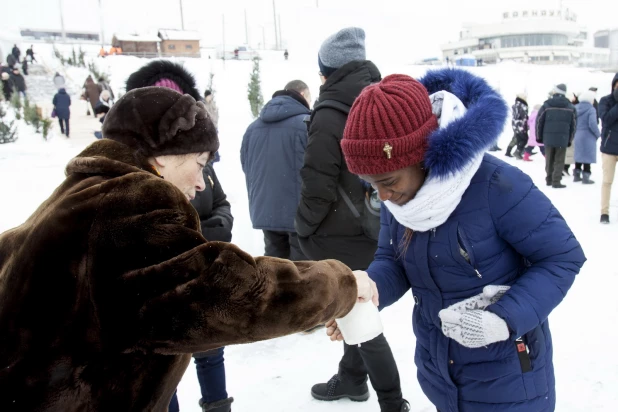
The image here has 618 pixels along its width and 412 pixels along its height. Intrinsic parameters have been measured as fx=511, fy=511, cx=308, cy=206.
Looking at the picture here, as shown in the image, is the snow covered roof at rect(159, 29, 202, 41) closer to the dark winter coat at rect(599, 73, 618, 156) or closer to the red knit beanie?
the dark winter coat at rect(599, 73, 618, 156)

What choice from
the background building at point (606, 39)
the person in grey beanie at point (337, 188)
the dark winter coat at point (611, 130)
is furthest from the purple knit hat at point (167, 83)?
the background building at point (606, 39)

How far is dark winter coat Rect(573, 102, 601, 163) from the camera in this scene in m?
8.70

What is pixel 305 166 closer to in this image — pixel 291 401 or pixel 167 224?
pixel 291 401

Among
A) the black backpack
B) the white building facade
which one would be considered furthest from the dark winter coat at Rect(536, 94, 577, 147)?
the white building facade

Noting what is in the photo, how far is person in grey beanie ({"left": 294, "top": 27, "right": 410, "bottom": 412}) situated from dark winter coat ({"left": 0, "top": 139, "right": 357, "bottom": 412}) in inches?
62.9

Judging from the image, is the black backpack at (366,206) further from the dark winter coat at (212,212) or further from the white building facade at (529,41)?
the white building facade at (529,41)

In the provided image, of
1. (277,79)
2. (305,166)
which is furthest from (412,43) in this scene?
(305,166)

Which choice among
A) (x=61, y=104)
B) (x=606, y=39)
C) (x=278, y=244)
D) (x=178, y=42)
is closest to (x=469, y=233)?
(x=278, y=244)

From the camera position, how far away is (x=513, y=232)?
5.06ft

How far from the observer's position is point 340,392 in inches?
118

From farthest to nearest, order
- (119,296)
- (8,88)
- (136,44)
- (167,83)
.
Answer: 1. (136,44)
2. (8,88)
3. (167,83)
4. (119,296)

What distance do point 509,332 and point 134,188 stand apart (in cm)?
114

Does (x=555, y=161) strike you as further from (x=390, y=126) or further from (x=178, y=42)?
(x=178, y=42)

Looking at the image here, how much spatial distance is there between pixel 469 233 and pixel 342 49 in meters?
1.75
